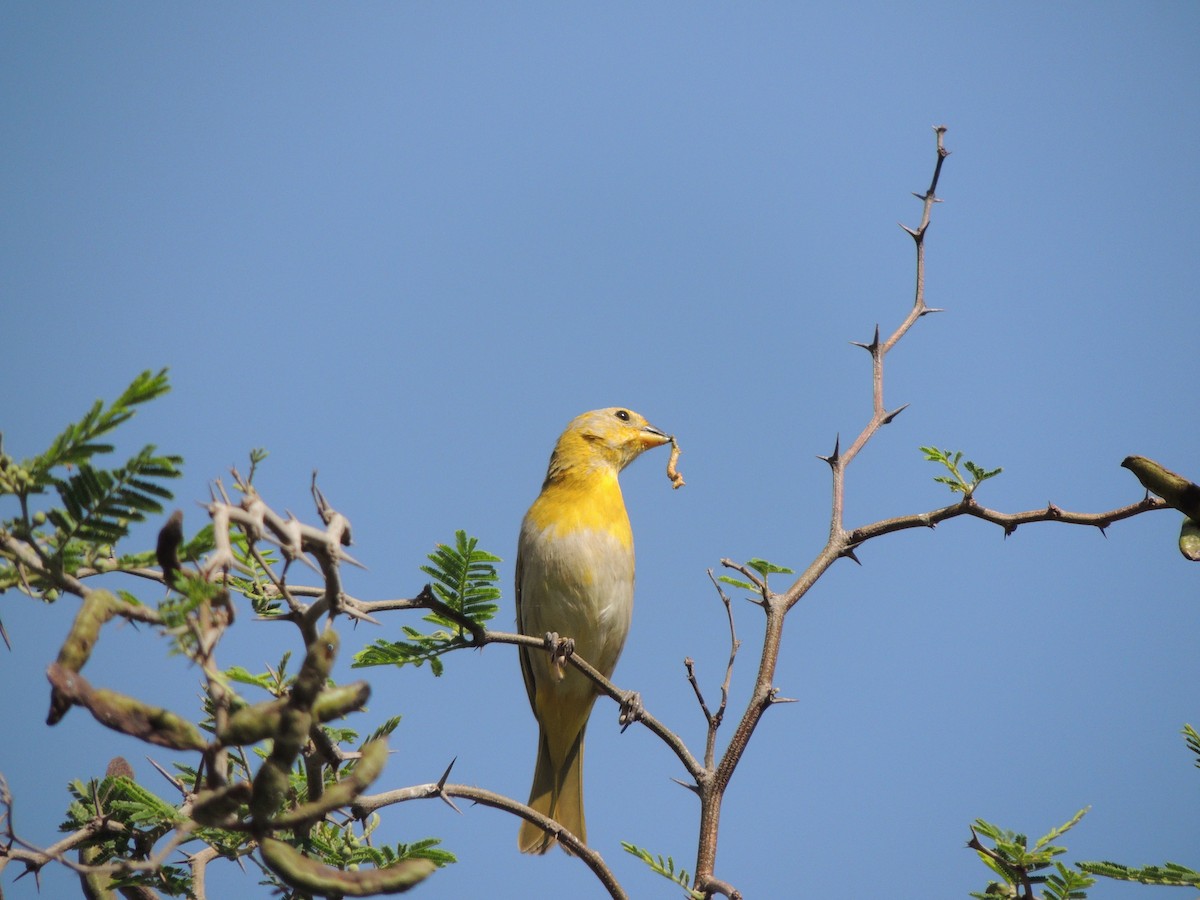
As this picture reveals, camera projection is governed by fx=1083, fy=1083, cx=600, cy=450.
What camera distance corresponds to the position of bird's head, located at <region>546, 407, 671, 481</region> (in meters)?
7.56

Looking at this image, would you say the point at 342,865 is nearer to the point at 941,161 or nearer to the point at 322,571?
the point at 322,571

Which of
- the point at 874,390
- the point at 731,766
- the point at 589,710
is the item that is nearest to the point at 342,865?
the point at 731,766

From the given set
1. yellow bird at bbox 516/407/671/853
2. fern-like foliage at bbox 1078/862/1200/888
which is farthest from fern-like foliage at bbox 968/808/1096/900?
yellow bird at bbox 516/407/671/853

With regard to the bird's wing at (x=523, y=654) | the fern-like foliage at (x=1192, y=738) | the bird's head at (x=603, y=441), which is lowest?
the fern-like foliage at (x=1192, y=738)

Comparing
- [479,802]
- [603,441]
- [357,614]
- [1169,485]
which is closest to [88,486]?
[357,614]

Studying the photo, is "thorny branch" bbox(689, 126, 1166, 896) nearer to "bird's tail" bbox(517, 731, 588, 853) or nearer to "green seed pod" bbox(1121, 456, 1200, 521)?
"green seed pod" bbox(1121, 456, 1200, 521)

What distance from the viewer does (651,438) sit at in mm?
8008

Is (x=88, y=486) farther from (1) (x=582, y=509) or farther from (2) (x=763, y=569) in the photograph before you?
(1) (x=582, y=509)

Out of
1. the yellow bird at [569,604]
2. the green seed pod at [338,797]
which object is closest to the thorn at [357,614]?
the green seed pod at [338,797]

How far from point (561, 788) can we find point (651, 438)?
2.57 meters

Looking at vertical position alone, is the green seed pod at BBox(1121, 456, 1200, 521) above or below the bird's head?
below

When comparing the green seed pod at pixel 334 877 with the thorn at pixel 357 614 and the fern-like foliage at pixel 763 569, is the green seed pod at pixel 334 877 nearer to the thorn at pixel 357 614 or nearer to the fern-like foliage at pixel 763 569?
the thorn at pixel 357 614

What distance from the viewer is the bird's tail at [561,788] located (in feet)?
22.6

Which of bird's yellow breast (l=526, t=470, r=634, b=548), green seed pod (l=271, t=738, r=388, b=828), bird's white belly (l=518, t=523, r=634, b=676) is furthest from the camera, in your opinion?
bird's yellow breast (l=526, t=470, r=634, b=548)
